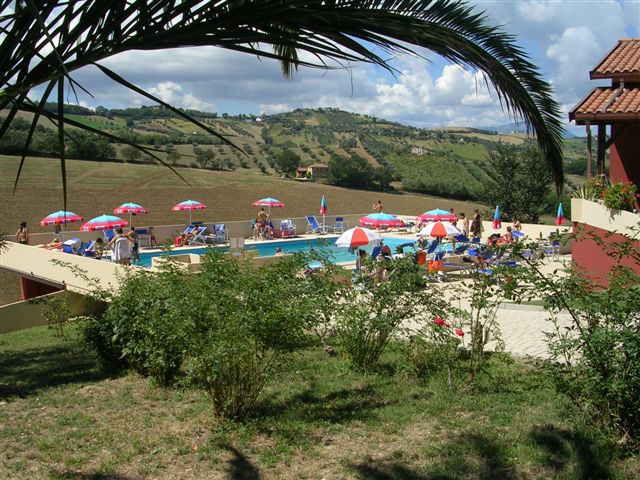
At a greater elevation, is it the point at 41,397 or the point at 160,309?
the point at 160,309

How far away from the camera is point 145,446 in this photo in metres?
5.31

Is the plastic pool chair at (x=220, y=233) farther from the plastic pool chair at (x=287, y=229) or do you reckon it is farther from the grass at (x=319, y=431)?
the grass at (x=319, y=431)

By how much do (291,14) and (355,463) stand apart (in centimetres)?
349

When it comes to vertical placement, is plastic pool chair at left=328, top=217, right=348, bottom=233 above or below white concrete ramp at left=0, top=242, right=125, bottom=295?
below

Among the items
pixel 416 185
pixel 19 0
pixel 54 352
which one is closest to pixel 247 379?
pixel 19 0

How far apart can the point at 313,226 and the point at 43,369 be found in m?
20.0

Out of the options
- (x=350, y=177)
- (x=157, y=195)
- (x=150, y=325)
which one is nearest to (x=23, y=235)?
(x=150, y=325)

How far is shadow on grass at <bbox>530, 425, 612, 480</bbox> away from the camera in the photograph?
177 inches

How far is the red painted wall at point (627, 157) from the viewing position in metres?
14.1

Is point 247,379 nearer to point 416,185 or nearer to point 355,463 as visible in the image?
point 355,463

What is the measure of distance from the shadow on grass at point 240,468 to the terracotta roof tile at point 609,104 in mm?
9587

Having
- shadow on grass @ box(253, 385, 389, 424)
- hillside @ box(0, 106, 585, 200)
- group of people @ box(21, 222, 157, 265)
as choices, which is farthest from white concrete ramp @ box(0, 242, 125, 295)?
shadow on grass @ box(253, 385, 389, 424)

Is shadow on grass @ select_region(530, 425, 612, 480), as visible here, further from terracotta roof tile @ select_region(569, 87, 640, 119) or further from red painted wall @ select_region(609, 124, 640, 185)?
red painted wall @ select_region(609, 124, 640, 185)

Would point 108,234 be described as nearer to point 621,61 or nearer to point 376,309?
point 621,61
